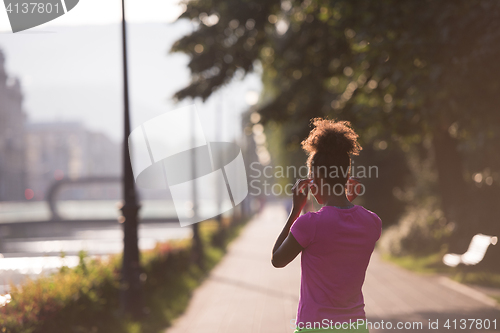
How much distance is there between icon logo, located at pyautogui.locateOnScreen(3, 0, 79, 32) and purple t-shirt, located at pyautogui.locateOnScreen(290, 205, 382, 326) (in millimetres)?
6299

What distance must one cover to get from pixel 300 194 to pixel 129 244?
6.28 m

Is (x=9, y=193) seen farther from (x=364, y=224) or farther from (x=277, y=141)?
(x=364, y=224)

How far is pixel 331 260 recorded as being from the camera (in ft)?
7.89

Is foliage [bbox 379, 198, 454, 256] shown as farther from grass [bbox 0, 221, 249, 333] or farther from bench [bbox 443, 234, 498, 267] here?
grass [bbox 0, 221, 249, 333]

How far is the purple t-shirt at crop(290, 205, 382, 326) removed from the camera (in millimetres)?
2383

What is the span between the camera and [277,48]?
13.4 m

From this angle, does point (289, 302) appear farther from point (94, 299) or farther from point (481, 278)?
point (481, 278)

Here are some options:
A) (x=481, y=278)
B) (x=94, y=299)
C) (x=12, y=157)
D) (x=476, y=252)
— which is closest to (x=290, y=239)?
(x=94, y=299)

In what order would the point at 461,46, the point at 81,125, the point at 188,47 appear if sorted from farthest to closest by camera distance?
the point at 81,125 → the point at 188,47 → the point at 461,46

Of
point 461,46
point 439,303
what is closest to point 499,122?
point 461,46

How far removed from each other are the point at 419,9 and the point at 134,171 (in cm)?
529

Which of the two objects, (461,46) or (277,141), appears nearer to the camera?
(461,46)

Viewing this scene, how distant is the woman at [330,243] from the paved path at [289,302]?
5.47m

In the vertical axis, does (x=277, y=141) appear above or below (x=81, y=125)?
below
